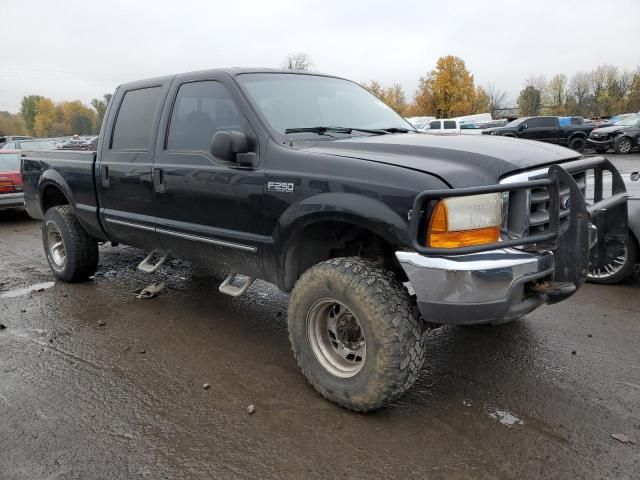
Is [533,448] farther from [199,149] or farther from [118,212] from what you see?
[118,212]

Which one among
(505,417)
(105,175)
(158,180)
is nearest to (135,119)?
(105,175)

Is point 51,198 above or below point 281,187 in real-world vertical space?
below

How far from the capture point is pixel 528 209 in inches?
102

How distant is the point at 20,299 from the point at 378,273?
4125 mm

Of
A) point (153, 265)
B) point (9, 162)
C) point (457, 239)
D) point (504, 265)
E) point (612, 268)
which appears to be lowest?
point (612, 268)

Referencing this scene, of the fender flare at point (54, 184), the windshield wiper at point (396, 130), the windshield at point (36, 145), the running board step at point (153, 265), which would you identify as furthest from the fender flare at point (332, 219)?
Answer: the windshield at point (36, 145)

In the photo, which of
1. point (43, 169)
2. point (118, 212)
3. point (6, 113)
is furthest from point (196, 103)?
point (6, 113)

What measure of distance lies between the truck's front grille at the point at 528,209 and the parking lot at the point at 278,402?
1.08m

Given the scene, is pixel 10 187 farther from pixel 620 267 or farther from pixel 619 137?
pixel 619 137

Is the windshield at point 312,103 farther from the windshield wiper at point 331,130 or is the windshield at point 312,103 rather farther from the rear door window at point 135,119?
the rear door window at point 135,119

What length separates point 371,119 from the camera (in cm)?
397

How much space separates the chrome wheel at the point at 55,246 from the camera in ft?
18.7

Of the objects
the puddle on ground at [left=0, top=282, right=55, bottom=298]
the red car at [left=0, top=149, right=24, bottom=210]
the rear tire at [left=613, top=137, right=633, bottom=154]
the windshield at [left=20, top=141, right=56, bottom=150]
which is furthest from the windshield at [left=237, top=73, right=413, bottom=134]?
the rear tire at [left=613, top=137, right=633, bottom=154]

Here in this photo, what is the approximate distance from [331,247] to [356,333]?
650mm
